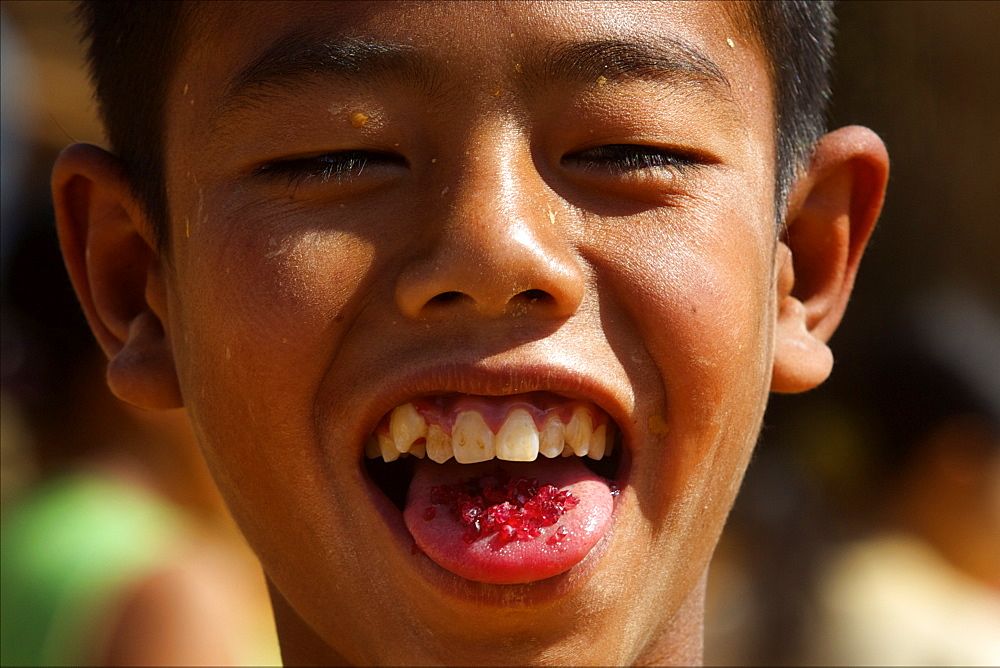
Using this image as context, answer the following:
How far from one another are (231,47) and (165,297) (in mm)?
388

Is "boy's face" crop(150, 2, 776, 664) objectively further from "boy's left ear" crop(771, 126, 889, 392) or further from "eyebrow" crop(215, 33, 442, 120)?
"boy's left ear" crop(771, 126, 889, 392)

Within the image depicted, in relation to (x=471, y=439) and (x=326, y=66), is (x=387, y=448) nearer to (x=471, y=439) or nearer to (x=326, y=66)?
(x=471, y=439)

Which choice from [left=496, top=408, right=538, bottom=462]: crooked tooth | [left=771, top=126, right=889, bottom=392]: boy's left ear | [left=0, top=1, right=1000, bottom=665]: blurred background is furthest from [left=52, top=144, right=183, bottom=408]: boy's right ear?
[left=0, top=1, right=1000, bottom=665]: blurred background

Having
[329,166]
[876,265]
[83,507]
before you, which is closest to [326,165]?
[329,166]

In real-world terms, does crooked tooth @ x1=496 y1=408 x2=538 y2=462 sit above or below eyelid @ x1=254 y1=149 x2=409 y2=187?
below

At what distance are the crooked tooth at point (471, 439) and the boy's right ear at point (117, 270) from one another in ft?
1.65

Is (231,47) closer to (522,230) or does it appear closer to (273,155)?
(273,155)

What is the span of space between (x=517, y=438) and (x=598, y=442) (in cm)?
11

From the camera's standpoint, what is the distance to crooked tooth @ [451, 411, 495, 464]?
4.55 feet

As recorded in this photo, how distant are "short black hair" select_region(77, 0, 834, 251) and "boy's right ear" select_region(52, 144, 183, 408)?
0.14 feet

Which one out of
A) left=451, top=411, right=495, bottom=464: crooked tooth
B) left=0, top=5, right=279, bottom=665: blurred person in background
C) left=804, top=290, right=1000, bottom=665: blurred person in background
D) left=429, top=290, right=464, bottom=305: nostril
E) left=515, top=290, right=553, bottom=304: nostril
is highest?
left=429, top=290, right=464, bottom=305: nostril

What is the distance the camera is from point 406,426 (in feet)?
4.60

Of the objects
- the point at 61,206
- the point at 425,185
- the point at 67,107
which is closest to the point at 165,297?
the point at 61,206

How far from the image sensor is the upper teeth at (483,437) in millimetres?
1389
